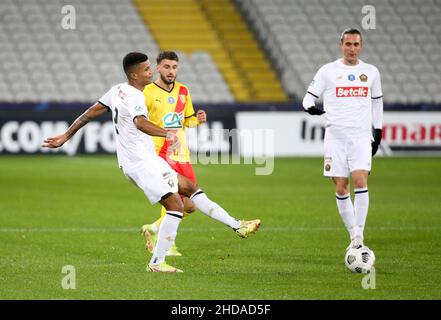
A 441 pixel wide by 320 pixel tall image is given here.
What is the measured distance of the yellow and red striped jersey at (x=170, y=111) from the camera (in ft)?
34.0

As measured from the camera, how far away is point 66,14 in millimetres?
27359

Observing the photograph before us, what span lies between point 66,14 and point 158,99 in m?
17.7

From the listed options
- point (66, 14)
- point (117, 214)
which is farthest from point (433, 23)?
point (117, 214)

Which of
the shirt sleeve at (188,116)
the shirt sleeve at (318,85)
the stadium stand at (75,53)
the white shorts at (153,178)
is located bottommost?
the white shorts at (153,178)

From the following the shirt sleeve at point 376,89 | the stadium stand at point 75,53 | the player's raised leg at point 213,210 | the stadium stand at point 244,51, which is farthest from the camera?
the stadium stand at point 244,51

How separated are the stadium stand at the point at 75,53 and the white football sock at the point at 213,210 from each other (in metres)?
16.3

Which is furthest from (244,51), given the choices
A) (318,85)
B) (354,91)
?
(354,91)

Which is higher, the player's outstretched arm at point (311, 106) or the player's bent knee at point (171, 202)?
the player's outstretched arm at point (311, 106)

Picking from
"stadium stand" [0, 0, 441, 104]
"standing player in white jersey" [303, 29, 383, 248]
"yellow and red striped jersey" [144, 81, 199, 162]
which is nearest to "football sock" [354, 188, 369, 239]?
"standing player in white jersey" [303, 29, 383, 248]

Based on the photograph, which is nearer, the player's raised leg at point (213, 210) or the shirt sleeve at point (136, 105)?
the shirt sleeve at point (136, 105)

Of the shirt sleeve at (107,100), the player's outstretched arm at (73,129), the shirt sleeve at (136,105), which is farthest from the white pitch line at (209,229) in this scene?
the shirt sleeve at (136,105)

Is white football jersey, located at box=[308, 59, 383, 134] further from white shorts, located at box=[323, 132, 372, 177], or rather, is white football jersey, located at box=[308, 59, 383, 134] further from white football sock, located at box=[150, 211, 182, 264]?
white football sock, located at box=[150, 211, 182, 264]

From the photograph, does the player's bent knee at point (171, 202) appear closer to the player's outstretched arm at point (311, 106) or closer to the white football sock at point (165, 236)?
the white football sock at point (165, 236)

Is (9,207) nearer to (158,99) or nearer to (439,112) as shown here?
(158,99)
